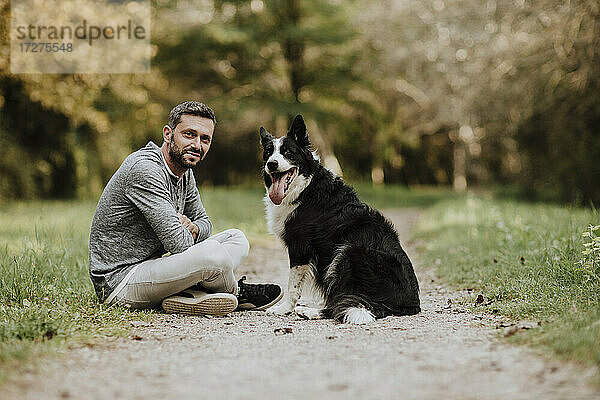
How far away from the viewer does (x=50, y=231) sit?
6.52m

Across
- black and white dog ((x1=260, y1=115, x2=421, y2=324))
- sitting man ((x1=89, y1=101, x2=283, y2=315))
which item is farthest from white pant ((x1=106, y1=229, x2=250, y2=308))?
black and white dog ((x1=260, y1=115, x2=421, y2=324))

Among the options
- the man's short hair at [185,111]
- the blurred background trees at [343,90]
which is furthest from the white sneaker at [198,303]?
the blurred background trees at [343,90]

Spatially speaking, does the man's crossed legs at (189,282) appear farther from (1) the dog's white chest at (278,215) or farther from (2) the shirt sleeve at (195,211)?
(1) the dog's white chest at (278,215)

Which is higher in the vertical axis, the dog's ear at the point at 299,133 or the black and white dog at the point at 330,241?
the dog's ear at the point at 299,133

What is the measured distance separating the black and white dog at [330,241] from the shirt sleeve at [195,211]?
602 millimetres

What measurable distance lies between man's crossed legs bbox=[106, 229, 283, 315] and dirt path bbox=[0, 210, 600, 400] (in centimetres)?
32

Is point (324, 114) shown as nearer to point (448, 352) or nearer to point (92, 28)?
point (92, 28)

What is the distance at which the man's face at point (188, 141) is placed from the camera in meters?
4.88

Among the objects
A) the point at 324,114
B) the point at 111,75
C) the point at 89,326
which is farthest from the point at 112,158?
the point at 89,326

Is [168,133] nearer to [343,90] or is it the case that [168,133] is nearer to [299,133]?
[299,133]

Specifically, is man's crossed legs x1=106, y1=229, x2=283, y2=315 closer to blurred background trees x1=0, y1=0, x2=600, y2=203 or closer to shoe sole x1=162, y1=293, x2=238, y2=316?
shoe sole x1=162, y1=293, x2=238, y2=316

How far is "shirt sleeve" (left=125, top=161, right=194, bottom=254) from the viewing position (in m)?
4.65

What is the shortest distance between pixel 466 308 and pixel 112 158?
51.7 ft

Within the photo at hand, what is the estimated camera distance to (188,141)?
4.90 meters
